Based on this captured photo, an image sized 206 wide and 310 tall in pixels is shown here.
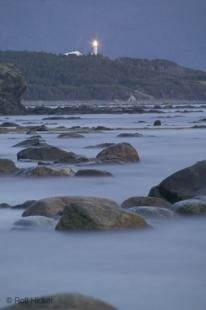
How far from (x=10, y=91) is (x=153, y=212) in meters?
73.7

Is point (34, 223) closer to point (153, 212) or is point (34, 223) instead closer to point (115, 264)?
point (153, 212)

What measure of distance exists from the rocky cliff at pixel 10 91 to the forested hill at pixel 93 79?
65.9m

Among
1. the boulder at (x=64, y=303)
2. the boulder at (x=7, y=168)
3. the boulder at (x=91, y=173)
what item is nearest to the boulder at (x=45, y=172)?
the boulder at (x=91, y=173)

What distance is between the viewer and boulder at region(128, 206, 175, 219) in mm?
11859

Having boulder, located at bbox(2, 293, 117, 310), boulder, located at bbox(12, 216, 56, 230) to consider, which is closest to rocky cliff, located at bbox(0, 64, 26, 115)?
boulder, located at bbox(12, 216, 56, 230)

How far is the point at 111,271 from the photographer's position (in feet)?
27.8

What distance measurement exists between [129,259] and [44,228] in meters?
2.14

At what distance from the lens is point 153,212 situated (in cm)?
1200

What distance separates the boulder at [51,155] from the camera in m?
22.1

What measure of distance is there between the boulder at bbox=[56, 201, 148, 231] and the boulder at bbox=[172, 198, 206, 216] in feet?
4.45

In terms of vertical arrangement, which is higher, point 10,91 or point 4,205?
point 4,205

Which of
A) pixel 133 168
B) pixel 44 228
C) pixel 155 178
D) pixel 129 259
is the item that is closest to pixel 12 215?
pixel 44 228

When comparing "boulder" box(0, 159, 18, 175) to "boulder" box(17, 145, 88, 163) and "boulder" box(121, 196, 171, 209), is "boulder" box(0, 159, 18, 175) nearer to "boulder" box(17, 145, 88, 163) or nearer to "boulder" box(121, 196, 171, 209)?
"boulder" box(17, 145, 88, 163)

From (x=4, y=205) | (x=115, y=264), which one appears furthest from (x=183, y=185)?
(x=115, y=264)
